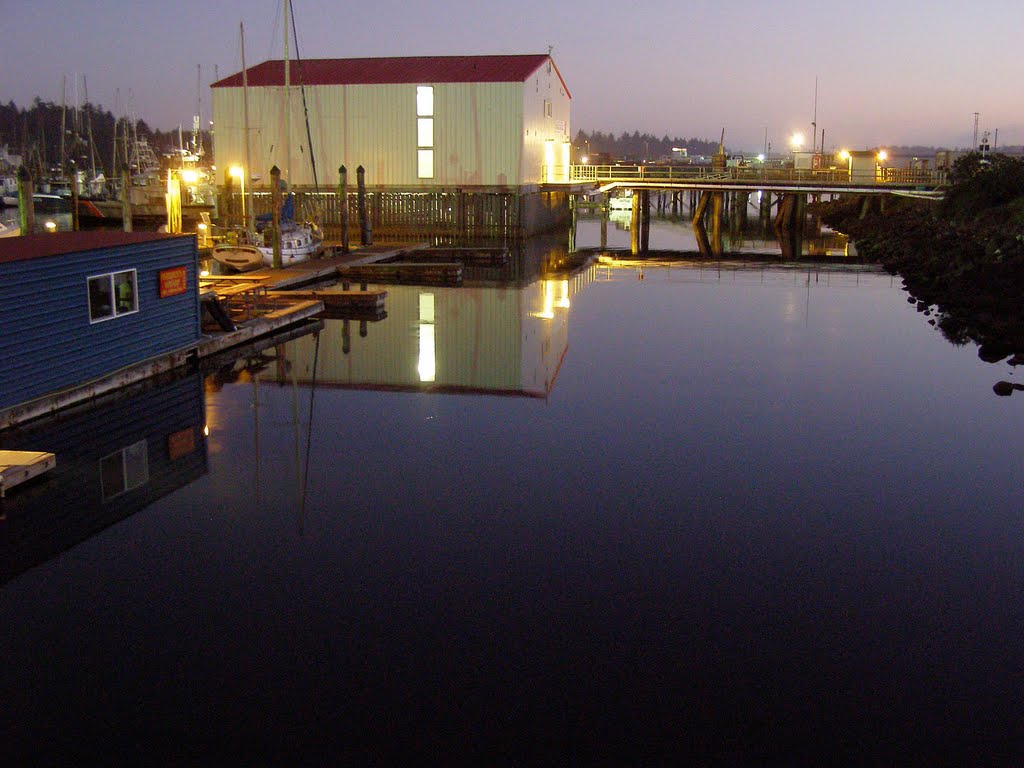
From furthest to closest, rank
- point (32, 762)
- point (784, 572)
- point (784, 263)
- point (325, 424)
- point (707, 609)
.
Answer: point (784, 263), point (325, 424), point (784, 572), point (707, 609), point (32, 762)

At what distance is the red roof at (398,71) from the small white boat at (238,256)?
17990 mm

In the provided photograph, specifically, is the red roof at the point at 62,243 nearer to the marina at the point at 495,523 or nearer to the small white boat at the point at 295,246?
the marina at the point at 495,523

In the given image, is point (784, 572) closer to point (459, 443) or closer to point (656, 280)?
point (459, 443)

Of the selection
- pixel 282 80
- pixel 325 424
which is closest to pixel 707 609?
pixel 325 424

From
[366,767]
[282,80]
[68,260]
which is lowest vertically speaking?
[366,767]

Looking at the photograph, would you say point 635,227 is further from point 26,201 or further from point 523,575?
→ point 523,575

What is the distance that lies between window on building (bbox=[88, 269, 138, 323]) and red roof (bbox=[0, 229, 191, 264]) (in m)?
0.46

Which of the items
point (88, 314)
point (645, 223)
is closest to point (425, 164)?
point (645, 223)

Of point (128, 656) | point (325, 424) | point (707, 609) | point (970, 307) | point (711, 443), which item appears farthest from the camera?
point (970, 307)

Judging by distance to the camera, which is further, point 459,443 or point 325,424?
point 325,424

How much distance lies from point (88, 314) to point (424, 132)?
109 ft

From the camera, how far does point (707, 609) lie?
8.90m

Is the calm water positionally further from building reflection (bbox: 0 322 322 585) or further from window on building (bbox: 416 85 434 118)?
window on building (bbox: 416 85 434 118)

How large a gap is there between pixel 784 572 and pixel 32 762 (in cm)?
622
